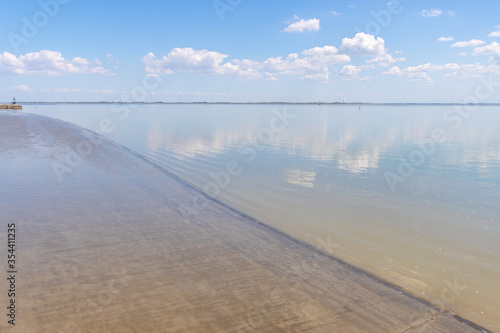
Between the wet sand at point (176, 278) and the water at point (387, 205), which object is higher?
the water at point (387, 205)

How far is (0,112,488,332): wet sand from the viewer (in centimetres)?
452

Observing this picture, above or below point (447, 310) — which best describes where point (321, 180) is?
above

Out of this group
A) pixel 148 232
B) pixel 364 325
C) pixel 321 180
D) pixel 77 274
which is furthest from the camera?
pixel 321 180

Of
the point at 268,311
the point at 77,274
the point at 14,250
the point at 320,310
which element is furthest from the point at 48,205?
the point at 320,310

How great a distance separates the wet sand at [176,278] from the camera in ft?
14.8

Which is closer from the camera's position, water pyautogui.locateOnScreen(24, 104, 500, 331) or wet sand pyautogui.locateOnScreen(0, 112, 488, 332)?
wet sand pyautogui.locateOnScreen(0, 112, 488, 332)

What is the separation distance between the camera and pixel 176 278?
560 cm

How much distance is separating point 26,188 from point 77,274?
7.48 m

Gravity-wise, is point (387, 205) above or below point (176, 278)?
above

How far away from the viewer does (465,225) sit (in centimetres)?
907

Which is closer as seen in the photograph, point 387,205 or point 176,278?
point 176,278

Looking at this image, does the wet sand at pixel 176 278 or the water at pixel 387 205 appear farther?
the water at pixel 387 205

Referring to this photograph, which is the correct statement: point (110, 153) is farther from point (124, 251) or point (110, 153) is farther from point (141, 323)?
point (141, 323)

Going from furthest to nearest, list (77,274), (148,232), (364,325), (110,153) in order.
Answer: (110,153) < (148,232) < (77,274) < (364,325)
